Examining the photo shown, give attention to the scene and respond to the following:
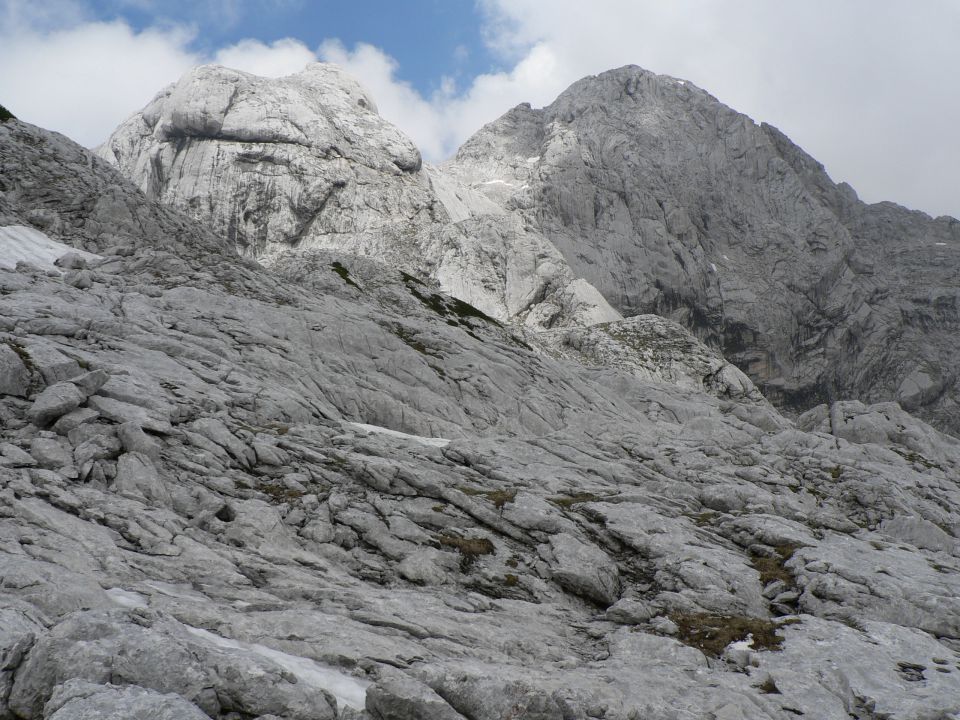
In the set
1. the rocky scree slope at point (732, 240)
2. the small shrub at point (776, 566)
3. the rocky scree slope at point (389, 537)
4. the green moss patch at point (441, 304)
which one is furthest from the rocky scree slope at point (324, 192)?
the small shrub at point (776, 566)

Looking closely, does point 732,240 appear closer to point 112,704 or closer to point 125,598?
point 125,598

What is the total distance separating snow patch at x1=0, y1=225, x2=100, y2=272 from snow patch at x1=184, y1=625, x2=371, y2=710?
35.7m

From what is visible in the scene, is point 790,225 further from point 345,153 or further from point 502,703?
point 502,703

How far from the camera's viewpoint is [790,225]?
149 metres

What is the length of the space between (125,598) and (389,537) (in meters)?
9.20

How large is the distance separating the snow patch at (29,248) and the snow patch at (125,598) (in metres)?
33.1

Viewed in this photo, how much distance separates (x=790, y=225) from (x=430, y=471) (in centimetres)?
14684

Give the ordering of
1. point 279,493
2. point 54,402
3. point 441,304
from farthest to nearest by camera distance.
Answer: point 441,304
point 279,493
point 54,402

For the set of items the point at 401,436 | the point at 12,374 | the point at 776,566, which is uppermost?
the point at 776,566

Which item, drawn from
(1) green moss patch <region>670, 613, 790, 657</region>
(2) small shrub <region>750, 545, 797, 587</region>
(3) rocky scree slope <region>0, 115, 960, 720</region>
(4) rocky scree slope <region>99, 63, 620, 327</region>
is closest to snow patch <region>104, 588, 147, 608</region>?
(3) rocky scree slope <region>0, 115, 960, 720</region>

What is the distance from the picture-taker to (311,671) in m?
11.5

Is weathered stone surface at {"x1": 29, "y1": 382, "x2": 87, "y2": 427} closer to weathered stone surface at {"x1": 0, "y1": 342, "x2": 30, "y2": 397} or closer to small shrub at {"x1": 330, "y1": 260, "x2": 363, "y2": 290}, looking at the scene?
weathered stone surface at {"x1": 0, "y1": 342, "x2": 30, "y2": 397}

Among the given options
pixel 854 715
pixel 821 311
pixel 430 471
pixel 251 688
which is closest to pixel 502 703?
pixel 251 688

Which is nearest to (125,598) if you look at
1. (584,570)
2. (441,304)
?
(584,570)
